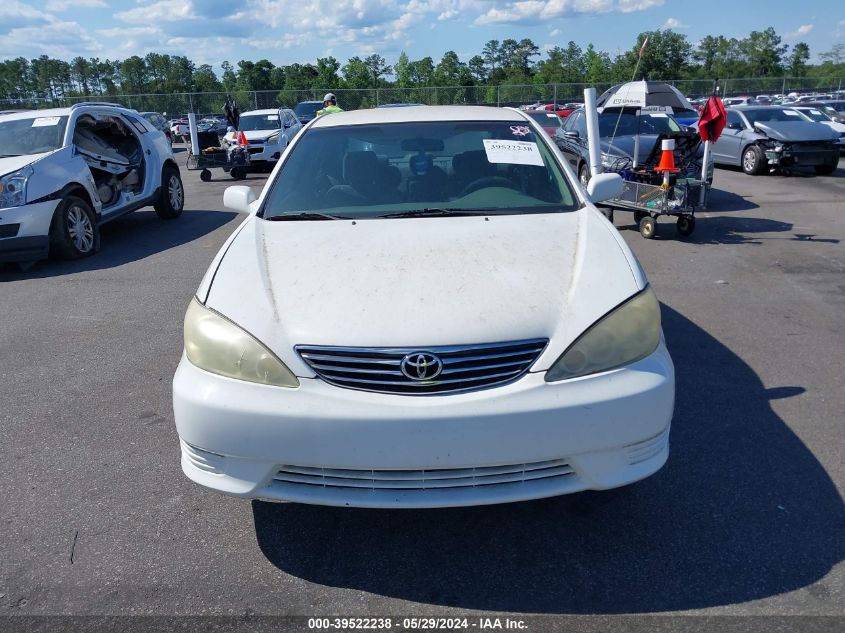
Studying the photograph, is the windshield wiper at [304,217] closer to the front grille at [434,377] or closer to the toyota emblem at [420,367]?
the front grille at [434,377]

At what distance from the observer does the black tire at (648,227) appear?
345 inches

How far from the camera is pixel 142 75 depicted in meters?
108

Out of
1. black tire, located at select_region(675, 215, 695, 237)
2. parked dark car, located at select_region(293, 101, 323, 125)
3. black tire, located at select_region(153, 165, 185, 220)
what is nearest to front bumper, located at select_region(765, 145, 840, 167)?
black tire, located at select_region(675, 215, 695, 237)

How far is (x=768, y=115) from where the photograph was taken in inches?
619

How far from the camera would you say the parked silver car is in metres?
14.4

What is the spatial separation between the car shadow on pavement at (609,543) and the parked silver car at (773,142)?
43.0 feet

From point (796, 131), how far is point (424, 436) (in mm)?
15325

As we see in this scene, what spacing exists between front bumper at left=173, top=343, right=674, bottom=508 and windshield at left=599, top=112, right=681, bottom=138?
10.1 m

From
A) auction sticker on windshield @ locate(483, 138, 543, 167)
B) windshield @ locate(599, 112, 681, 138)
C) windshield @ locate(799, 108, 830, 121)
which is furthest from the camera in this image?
windshield @ locate(799, 108, 830, 121)

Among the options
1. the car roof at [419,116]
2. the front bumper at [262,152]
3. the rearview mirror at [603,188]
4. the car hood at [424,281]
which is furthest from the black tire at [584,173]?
the front bumper at [262,152]

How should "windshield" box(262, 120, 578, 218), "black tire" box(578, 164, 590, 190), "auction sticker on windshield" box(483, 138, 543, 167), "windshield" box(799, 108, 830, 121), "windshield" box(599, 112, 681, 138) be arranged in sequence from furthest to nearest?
"windshield" box(799, 108, 830, 121)
"windshield" box(599, 112, 681, 138)
"black tire" box(578, 164, 590, 190)
"auction sticker on windshield" box(483, 138, 543, 167)
"windshield" box(262, 120, 578, 218)

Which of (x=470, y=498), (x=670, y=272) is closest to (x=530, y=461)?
(x=470, y=498)

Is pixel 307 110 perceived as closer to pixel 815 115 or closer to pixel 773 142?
pixel 773 142

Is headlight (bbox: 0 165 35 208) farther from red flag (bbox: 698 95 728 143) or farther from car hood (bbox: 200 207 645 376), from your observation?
red flag (bbox: 698 95 728 143)
